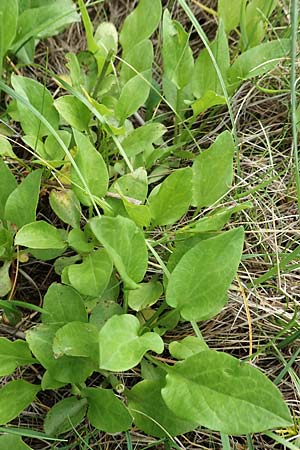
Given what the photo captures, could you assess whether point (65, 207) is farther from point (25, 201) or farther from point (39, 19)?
point (39, 19)

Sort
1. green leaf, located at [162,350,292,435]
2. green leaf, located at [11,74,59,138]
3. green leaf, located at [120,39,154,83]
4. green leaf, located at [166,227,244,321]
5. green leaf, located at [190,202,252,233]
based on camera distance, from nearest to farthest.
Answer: green leaf, located at [162,350,292,435]
green leaf, located at [166,227,244,321]
green leaf, located at [190,202,252,233]
green leaf, located at [11,74,59,138]
green leaf, located at [120,39,154,83]

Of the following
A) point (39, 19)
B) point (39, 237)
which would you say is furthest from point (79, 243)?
point (39, 19)

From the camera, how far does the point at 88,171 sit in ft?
3.60

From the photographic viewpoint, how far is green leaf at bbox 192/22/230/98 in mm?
1285

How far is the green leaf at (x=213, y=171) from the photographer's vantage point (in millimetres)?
1127

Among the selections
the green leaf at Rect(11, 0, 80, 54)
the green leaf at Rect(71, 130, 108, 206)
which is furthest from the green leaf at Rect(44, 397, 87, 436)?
the green leaf at Rect(11, 0, 80, 54)

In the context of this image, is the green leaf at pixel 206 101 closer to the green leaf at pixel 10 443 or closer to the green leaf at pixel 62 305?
the green leaf at pixel 62 305

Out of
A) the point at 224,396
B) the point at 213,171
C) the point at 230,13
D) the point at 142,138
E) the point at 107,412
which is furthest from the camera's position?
the point at 230,13

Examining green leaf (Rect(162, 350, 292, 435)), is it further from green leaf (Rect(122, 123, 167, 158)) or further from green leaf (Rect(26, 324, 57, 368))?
green leaf (Rect(122, 123, 167, 158))

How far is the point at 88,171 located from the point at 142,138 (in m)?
0.19

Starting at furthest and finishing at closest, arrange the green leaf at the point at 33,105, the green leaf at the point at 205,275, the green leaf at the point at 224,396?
the green leaf at the point at 33,105 < the green leaf at the point at 205,275 < the green leaf at the point at 224,396

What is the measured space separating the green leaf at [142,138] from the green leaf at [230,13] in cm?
32

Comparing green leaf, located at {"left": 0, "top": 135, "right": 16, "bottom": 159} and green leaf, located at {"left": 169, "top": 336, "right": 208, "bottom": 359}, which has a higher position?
green leaf, located at {"left": 0, "top": 135, "right": 16, "bottom": 159}

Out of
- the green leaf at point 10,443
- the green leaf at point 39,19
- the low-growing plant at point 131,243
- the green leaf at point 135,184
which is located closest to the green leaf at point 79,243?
the low-growing plant at point 131,243
